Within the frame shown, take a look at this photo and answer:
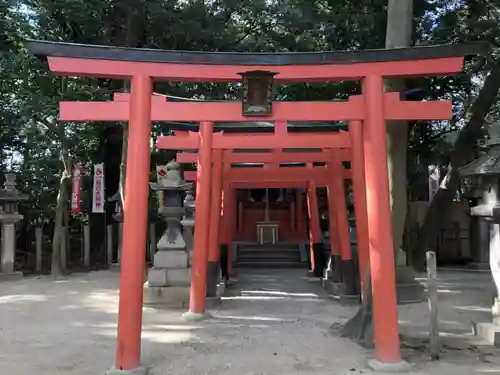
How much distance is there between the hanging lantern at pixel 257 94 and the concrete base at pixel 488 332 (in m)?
4.26

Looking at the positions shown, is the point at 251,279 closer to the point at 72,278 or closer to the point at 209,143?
the point at 72,278

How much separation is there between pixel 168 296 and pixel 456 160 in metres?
9.93

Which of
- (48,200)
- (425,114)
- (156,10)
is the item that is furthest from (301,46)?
(48,200)

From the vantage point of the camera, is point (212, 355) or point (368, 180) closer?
point (368, 180)

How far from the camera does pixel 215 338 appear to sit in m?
7.44

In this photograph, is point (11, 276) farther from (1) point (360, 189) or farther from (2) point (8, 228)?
(1) point (360, 189)

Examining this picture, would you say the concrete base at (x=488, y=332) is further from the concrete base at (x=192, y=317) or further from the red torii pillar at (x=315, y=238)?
the red torii pillar at (x=315, y=238)

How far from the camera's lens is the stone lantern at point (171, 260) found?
1016 cm

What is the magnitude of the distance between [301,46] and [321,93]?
4.93 feet

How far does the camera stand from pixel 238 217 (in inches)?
969

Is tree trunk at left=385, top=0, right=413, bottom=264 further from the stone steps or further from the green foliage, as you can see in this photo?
the stone steps

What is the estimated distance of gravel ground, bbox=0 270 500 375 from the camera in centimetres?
593

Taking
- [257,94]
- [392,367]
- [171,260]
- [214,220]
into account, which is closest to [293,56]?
[257,94]

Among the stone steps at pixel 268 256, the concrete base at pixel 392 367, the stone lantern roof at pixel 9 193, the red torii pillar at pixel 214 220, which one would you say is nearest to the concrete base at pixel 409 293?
the red torii pillar at pixel 214 220
